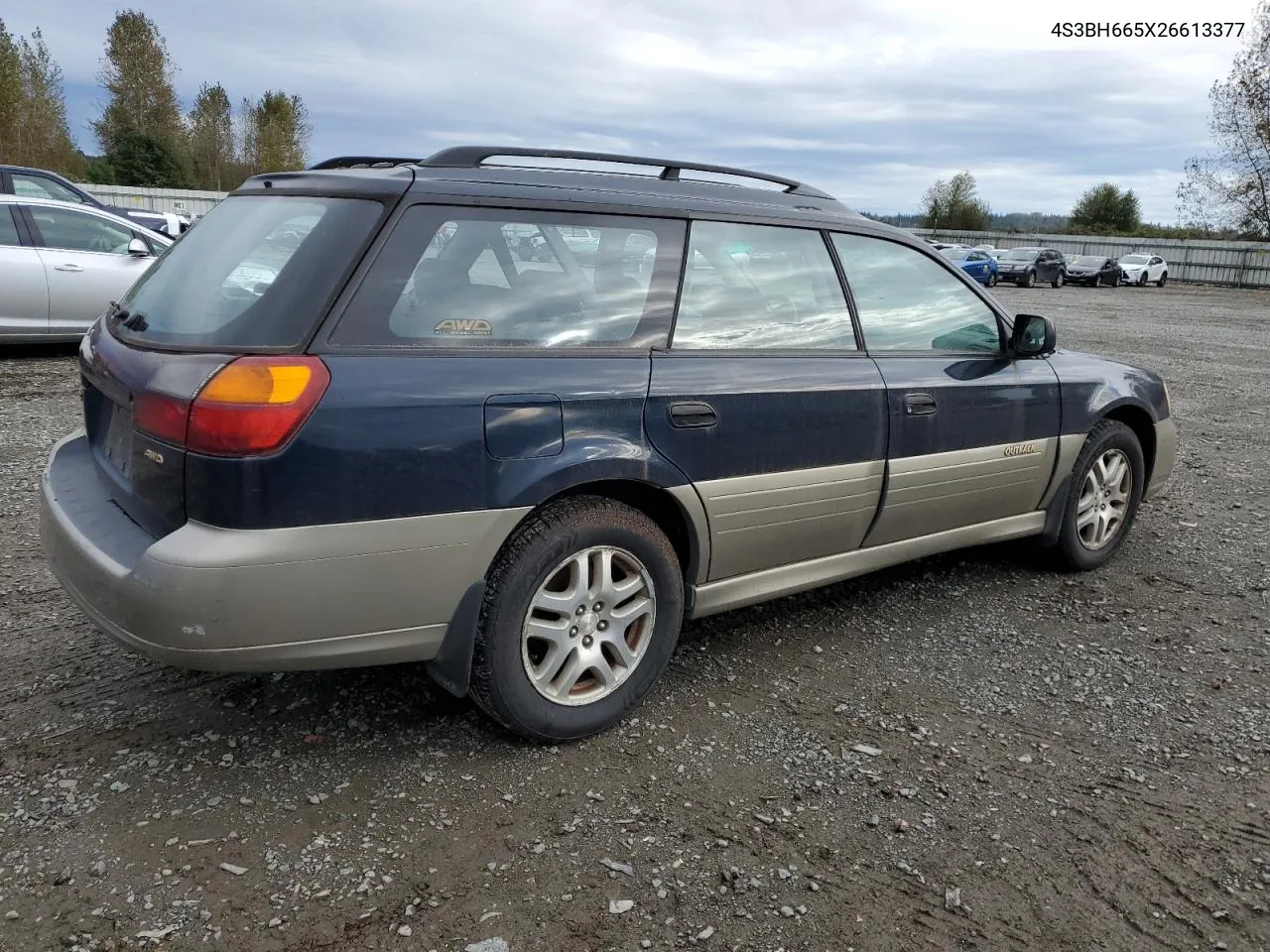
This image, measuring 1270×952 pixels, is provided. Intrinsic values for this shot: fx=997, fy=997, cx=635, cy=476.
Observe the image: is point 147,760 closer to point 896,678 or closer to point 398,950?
point 398,950

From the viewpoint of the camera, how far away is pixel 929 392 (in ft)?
12.6

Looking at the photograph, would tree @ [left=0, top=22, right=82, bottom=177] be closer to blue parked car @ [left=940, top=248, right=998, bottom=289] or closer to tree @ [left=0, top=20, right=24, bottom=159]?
tree @ [left=0, top=20, right=24, bottom=159]

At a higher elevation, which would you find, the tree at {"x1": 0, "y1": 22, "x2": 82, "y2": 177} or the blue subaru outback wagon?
the tree at {"x1": 0, "y1": 22, "x2": 82, "y2": 177}

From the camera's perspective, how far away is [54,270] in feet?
→ 30.3

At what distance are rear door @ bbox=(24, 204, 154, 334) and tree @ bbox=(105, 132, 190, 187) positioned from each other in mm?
42350

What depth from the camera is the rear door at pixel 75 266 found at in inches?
366

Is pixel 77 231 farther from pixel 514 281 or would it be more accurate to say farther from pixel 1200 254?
pixel 1200 254

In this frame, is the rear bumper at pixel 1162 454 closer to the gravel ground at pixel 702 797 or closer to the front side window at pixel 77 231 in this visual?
the gravel ground at pixel 702 797

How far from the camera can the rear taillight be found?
7.96 feet

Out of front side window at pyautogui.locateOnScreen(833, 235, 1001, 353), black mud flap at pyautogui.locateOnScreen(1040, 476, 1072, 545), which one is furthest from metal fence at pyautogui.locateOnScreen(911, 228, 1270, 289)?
front side window at pyautogui.locateOnScreen(833, 235, 1001, 353)

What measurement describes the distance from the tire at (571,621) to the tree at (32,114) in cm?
4537

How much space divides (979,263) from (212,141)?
41.3 m

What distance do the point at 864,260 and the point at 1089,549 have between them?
6.52 feet

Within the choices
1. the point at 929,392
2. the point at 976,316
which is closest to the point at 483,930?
the point at 929,392
